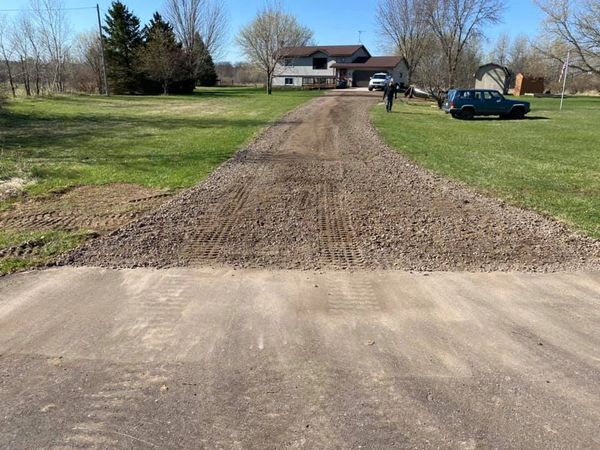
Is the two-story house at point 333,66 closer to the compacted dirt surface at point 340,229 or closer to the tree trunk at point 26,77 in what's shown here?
the tree trunk at point 26,77

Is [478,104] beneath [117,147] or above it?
above

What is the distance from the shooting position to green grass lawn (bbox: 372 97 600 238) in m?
7.90

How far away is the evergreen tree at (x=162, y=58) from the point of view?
149ft

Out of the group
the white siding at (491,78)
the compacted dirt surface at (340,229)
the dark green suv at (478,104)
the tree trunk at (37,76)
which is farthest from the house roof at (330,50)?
the compacted dirt surface at (340,229)

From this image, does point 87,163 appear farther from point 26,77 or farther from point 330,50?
point 330,50

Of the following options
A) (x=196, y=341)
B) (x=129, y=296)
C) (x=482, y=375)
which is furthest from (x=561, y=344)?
(x=129, y=296)

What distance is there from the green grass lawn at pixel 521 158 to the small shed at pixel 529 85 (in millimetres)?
40150

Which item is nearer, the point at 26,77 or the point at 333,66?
the point at 26,77

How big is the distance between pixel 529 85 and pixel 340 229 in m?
62.7

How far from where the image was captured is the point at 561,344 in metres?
3.54

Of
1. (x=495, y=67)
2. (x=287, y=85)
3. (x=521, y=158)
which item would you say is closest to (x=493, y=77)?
(x=495, y=67)

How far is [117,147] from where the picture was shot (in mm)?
13781

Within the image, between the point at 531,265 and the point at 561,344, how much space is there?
5.95 feet

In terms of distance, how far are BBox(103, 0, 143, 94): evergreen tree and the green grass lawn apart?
36342 mm
